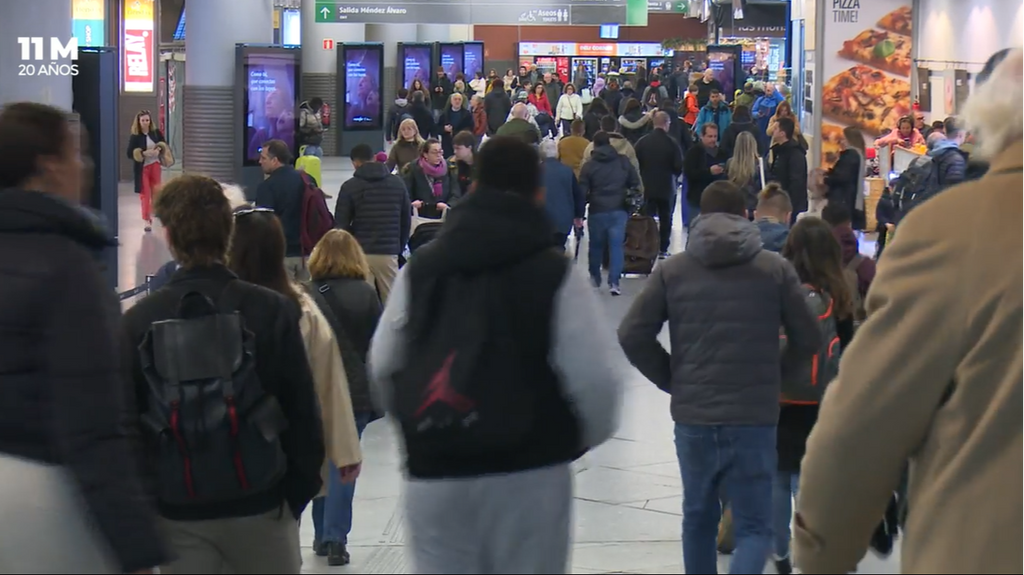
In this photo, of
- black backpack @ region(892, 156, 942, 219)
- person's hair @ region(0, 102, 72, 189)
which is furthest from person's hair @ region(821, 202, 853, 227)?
person's hair @ region(0, 102, 72, 189)

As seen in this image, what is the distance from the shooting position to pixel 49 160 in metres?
3.53

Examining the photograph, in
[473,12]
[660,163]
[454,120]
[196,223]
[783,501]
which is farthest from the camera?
[473,12]

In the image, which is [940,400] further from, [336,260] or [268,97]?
[268,97]

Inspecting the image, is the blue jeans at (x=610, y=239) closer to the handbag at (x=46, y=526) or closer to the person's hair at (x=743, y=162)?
the person's hair at (x=743, y=162)

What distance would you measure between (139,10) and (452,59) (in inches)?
469

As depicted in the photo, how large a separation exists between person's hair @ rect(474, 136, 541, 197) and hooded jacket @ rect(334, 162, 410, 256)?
736 centimetres

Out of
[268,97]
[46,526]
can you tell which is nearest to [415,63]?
[268,97]

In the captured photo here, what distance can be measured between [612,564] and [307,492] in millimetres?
3014

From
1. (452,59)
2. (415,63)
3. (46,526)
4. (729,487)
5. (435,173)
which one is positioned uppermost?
(452,59)

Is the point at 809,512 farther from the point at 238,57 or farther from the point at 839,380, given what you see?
the point at 238,57

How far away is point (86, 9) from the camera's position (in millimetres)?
28312

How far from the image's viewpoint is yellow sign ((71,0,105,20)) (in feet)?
92.6

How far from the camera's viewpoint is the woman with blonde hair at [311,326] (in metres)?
5.44

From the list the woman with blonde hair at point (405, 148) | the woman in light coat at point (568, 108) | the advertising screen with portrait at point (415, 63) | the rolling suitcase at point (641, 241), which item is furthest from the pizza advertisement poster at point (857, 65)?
the advertising screen with portrait at point (415, 63)
